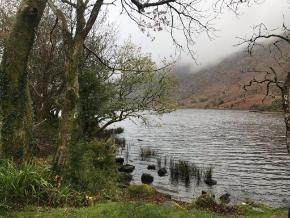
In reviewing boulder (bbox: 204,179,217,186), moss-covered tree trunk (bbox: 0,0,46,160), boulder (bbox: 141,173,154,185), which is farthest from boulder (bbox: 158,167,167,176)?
moss-covered tree trunk (bbox: 0,0,46,160)

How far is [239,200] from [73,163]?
15.4 meters

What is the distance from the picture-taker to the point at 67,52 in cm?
1582

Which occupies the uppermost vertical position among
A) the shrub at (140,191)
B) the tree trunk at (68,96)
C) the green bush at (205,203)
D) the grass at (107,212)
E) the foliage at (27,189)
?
the tree trunk at (68,96)

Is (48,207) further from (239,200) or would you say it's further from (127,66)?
(127,66)

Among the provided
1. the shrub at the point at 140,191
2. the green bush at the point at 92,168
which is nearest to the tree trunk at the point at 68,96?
the green bush at the point at 92,168

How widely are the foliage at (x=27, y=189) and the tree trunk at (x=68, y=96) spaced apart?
173 centimetres

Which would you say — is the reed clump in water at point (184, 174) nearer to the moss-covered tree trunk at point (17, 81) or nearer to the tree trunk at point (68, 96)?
the tree trunk at point (68, 96)

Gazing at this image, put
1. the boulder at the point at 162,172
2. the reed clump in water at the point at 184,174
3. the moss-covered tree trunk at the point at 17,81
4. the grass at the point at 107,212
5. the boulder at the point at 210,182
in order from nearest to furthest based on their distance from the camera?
1. the grass at the point at 107,212
2. the moss-covered tree trunk at the point at 17,81
3. the boulder at the point at 210,182
4. the reed clump in water at the point at 184,174
5. the boulder at the point at 162,172

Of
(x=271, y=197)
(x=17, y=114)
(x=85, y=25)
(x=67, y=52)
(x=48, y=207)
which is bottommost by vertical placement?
(x=271, y=197)

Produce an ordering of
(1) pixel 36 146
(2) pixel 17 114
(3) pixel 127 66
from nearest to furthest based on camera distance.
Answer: (2) pixel 17 114, (1) pixel 36 146, (3) pixel 127 66

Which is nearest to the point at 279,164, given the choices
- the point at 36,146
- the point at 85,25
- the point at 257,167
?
the point at 257,167

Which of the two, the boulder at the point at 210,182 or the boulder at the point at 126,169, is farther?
the boulder at the point at 126,169

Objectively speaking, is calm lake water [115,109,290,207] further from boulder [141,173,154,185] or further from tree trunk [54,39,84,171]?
tree trunk [54,39,84,171]

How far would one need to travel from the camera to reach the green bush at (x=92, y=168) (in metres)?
18.8
